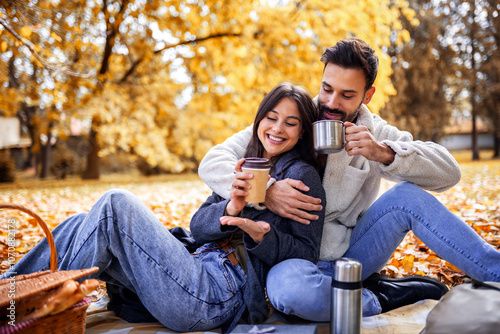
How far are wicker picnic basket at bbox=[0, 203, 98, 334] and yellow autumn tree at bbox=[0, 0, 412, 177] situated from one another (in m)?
5.90

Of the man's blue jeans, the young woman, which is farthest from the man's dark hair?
the man's blue jeans

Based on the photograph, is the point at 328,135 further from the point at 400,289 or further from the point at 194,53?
the point at 194,53

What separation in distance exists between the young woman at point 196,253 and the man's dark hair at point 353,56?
0.50m

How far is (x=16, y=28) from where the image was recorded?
5695mm

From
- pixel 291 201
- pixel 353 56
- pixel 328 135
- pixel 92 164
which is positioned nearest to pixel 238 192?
pixel 291 201

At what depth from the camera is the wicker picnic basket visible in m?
1.63

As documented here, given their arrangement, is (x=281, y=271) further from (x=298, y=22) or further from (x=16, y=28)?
(x=298, y=22)

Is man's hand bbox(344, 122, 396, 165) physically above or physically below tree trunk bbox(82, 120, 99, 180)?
above

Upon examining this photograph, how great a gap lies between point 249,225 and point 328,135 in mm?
628

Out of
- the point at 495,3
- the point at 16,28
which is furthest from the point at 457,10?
the point at 16,28

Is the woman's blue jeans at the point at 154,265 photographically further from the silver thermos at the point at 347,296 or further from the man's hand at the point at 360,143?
the man's hand at the point at 360,143

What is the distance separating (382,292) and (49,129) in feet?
51.4

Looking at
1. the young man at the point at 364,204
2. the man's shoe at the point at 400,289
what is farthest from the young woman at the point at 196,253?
the man's shoe at the point at 400,289

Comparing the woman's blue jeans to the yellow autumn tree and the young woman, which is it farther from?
the yellow autumn tree
